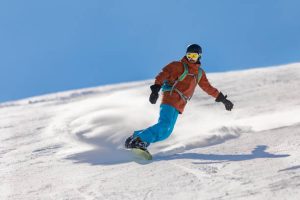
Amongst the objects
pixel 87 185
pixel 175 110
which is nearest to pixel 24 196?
pixel 87 185

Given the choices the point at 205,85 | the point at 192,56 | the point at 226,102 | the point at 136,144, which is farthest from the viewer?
the point at 226,102

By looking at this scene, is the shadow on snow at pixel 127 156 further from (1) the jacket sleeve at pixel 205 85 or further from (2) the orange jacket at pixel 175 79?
(1) the jacket sleeve at pixel 205 85

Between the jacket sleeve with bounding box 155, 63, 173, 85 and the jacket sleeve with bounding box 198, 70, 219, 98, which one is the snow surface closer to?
the jacket sleeve with bounding box 198, 70, 219, 98

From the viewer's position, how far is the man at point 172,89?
6133mm

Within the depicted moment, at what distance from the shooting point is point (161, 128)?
20.2ft

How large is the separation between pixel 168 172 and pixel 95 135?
243cm

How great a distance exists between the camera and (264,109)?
28.1 feet

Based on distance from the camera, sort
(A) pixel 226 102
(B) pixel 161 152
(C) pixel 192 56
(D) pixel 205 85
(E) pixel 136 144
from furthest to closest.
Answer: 1. (A) pixel 226 102
2. (D) pixel 205 85
3. (C) pixel 192 56
4. (B) pixel 161 152
5. (E) pixel 136 144

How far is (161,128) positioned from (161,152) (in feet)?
0.93

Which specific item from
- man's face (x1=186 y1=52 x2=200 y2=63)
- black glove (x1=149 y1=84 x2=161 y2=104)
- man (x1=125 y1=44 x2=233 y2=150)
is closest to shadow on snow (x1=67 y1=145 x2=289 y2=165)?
man (x1=125 y1=44 x2=233 y2=150)

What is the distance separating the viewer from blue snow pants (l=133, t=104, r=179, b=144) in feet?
19.9

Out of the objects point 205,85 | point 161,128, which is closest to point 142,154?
point 161,128

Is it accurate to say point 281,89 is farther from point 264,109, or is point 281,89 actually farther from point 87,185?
point 87,185

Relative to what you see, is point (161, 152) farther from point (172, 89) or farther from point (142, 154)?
point (172, 89)
